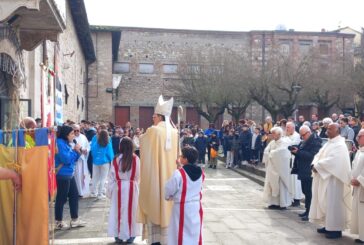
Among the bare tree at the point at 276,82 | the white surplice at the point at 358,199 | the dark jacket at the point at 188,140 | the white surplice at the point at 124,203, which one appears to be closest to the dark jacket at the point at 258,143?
the dark jacket at the point at 188,140

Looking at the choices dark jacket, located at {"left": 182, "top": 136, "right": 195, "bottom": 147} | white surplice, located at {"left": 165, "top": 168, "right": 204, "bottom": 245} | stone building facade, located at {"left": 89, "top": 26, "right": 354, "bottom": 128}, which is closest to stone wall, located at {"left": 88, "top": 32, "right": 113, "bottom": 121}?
stone building facade, located at {"left": 89, "top": 26, "right": 354, "bottom": 128}

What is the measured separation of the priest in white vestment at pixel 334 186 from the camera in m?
8.02

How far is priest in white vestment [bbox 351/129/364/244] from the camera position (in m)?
7.43

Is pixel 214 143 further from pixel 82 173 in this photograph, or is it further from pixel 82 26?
pixel 82 26

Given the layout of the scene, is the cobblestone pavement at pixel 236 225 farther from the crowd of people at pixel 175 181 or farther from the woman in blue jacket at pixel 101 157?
the woman in blue jacket at pixel 101 157

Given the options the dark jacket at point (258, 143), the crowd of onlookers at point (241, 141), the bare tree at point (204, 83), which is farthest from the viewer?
the bare tree at point (204, 83)

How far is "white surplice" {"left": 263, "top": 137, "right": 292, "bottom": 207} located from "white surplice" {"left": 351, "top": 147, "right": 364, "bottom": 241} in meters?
2.97

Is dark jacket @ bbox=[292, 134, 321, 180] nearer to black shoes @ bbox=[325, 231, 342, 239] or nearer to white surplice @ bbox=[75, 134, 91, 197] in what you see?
black shoes @ bbox=[325, 231, 342, 239]

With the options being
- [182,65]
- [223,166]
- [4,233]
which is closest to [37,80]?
[4,233]

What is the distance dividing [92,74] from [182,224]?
88.2 feet

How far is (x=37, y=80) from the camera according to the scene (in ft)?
38.1

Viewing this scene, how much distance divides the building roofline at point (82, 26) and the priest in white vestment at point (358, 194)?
14.5 metres

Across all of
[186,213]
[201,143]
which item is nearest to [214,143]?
[201,143]

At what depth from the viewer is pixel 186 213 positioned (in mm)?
5914
